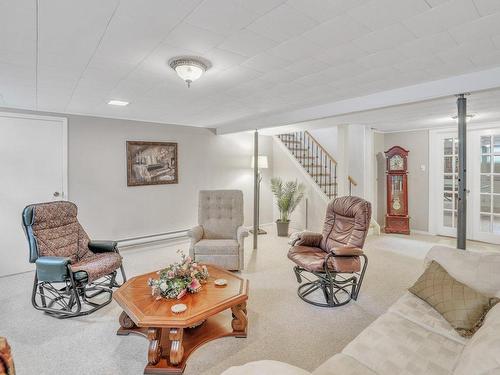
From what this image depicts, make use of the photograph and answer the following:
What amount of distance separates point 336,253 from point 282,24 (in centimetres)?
207

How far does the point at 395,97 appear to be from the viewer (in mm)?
3186

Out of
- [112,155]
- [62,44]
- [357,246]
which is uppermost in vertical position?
[62,44]

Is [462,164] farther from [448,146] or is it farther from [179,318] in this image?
[448,146]

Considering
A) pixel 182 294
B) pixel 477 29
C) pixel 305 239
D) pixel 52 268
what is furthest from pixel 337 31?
pixel 52 268

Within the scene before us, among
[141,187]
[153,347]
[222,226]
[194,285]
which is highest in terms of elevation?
[141,187]

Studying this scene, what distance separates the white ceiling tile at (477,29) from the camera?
1.75 m

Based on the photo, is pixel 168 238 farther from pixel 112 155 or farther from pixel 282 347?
pixel 282 347

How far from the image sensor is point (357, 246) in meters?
3.16

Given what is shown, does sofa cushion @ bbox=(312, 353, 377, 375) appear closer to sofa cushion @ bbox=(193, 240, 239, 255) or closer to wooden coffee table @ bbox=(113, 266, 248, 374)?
wooden coffee table @ bbox=(113, 266, 248, 374)

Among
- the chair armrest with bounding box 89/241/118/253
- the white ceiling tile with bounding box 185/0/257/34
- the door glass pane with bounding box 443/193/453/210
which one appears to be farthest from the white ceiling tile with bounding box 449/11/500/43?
the door glass pane with bounding box 443/193/453/210

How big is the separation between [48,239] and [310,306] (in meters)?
2.83

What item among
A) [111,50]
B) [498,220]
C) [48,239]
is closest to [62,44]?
[111,50]

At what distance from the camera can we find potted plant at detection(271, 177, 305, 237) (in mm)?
6059

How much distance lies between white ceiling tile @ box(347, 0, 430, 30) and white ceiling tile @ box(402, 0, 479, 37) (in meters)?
0.07
